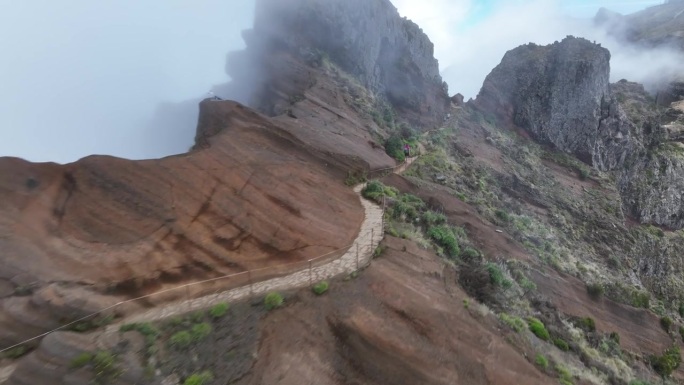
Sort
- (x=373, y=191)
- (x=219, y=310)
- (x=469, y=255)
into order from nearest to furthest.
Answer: (x=219, y=310), (x=469, y=255), (x=373, y=191)

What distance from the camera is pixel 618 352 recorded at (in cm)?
2419

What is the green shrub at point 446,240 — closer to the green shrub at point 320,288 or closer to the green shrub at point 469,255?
the green shrub at point 469,255

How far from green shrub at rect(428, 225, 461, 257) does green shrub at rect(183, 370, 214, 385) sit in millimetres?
14121

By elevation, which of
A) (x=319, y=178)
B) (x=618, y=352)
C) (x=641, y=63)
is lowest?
(x=618, y=352)

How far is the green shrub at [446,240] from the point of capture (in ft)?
73.5

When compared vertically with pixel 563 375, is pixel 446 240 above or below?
above

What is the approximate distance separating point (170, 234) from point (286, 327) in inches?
219

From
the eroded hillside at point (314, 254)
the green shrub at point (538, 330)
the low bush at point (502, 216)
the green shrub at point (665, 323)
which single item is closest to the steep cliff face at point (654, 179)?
the eroded hillside at point (314, 254)

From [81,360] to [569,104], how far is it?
74041mm

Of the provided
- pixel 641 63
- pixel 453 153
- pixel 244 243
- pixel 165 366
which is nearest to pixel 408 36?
pixel 453 153

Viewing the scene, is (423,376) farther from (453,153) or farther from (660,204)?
(660,204)

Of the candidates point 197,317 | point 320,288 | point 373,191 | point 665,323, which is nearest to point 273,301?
point 320,288

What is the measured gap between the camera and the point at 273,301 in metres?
14.1

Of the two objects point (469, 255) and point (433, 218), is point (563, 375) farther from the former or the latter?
point (433, 218)
